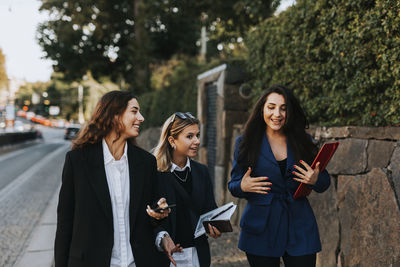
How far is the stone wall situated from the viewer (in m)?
3.24

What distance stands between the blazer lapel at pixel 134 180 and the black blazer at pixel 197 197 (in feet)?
0.69

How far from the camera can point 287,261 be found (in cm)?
256

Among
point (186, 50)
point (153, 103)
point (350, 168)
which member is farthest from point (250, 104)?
point (186, 50)

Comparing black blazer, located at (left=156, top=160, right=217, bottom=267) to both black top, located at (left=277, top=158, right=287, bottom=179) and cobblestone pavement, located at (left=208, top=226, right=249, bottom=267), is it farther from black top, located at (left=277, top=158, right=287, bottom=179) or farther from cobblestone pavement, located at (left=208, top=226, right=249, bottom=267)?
cobblestone pavement, located at (left=208, top=226, right=249, bottom=267)

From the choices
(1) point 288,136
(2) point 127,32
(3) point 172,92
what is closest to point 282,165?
(1) point 288,136

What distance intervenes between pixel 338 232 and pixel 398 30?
6.31 feet

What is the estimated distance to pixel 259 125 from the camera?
9.11 ft

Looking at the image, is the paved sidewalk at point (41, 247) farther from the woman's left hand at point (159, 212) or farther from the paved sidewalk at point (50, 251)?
the woman's left hand at point (159, 212)

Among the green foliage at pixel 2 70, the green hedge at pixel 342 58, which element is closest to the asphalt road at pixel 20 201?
the green hedge at pixel 342 58

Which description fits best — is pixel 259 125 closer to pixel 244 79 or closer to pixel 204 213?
pixel 204 213

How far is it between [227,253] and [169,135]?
2.93m

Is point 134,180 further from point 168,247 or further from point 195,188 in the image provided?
point 195,188

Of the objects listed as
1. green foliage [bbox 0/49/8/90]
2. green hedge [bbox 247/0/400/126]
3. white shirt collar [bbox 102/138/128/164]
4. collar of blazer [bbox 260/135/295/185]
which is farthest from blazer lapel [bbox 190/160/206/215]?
green foliage [bbox 0/49/8/90]

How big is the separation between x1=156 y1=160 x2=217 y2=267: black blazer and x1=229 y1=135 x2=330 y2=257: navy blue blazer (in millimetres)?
221
